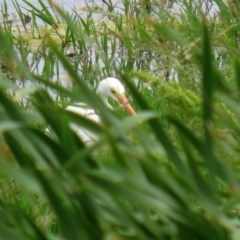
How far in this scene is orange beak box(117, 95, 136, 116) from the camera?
481 cm

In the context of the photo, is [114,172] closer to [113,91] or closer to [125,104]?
[125,104]

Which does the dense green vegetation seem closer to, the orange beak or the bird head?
the orange beak

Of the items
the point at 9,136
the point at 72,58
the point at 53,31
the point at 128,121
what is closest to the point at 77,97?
the point at 9,136

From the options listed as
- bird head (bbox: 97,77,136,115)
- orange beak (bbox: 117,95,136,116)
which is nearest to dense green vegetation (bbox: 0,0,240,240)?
orange beak (bbox: 117,95,136,116)

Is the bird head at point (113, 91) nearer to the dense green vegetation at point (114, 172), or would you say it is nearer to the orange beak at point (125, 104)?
the orange beak at point (125, 104)

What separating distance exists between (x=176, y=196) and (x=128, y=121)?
27cm

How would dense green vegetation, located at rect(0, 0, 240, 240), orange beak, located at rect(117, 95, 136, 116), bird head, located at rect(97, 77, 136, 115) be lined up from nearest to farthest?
dense green vegetation, located at rect(0, 0, 240, 240) → orange beak, located at rect(117, 95, 136, 116) → bird head, located at rect(97, 77, 136, 115)

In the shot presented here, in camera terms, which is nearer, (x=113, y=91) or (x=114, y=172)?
(x=114, y=172)

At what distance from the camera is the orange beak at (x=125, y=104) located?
4.81m

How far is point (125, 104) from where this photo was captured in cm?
495

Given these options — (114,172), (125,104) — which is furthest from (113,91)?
(114,172)

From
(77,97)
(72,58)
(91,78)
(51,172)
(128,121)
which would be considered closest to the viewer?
(128,121)

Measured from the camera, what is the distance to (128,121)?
1850mm

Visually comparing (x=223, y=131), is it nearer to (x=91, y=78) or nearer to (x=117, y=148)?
(x=117, y=148)
